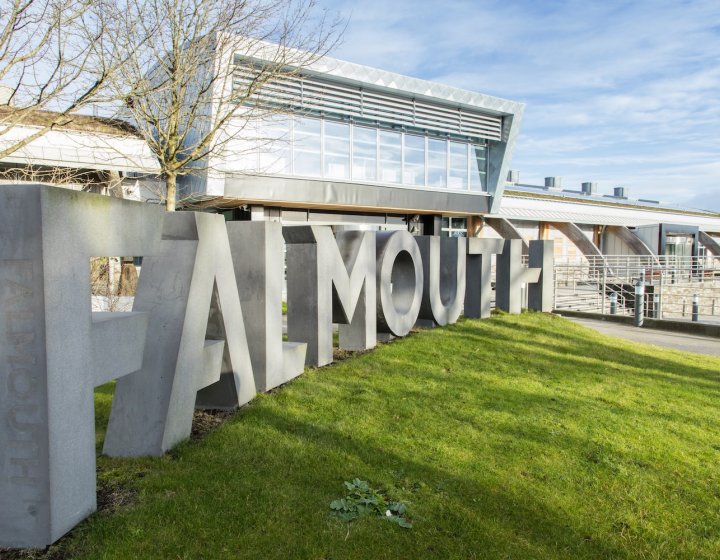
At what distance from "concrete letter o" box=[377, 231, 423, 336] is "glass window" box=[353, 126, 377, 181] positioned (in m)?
13.8

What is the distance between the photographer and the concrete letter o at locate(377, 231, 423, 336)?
8.41 metres

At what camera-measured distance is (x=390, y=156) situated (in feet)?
78.6

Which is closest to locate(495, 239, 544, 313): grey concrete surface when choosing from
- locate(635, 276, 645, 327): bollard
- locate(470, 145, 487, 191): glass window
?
locate(635, 276, 645, 327): bollard

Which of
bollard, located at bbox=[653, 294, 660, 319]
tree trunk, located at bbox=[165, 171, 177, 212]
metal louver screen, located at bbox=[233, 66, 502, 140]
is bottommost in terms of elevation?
bollard, located at bbox=[653, 294, 660, 319]

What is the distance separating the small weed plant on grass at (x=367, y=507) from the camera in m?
3.37

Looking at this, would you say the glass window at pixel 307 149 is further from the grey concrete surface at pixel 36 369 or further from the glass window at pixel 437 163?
the grey concrete surface at pixel 36 369

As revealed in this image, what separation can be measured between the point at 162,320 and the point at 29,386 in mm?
1408

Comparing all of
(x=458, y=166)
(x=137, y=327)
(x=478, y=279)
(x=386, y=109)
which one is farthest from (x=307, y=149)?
(x=137, y=327)

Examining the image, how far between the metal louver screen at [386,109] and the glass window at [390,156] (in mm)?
633

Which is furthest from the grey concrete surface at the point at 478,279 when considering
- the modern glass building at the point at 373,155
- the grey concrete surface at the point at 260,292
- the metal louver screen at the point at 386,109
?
the metal louver screen at the point at 386,109

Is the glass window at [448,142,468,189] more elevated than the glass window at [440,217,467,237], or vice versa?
the glass window at [448,142,468,189]

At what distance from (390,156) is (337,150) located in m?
2.84

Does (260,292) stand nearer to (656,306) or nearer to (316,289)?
(316,289)

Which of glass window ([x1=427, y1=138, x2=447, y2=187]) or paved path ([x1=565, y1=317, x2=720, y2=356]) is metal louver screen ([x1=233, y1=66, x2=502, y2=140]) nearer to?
glass window ([x1=427, y1=138, x2=447, y2=187])
